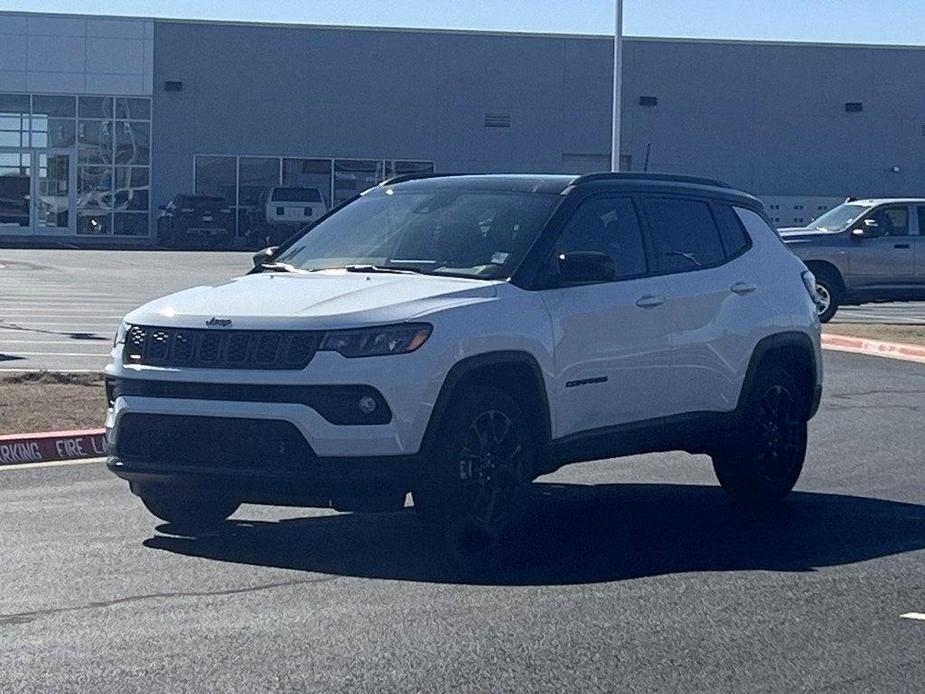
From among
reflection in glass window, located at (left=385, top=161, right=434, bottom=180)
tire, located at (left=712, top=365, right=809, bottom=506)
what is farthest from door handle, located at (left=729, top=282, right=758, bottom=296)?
reflection in glass window, located at (left=385, top=161, right=434, bottom=180)

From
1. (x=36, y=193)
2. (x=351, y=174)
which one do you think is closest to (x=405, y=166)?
(x=351, y=174)

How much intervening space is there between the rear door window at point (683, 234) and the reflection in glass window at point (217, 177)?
150 feet

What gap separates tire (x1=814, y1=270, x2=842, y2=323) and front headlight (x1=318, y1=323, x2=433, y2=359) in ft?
58.2

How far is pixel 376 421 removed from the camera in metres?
7.48

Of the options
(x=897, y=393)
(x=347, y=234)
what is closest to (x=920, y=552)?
(x=347, y=234)

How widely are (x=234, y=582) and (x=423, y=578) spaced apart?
0.83 m

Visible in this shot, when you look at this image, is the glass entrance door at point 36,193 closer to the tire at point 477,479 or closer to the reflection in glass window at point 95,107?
the reflection in glass window at point 95,107

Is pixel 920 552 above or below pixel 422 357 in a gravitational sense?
below

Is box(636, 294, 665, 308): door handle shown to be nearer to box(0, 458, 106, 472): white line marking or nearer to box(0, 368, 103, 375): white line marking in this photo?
box(0, 458, 106, 472): white line marking

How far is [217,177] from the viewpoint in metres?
54.9

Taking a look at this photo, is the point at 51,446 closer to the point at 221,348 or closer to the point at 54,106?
the point at 221,348

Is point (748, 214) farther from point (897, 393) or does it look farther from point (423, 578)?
point (897, 393)

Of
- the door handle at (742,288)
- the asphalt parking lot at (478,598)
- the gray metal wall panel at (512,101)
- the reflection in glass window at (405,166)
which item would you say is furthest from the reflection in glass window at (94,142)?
the door handle at (742,288)

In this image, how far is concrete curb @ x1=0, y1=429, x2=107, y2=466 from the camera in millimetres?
11031
